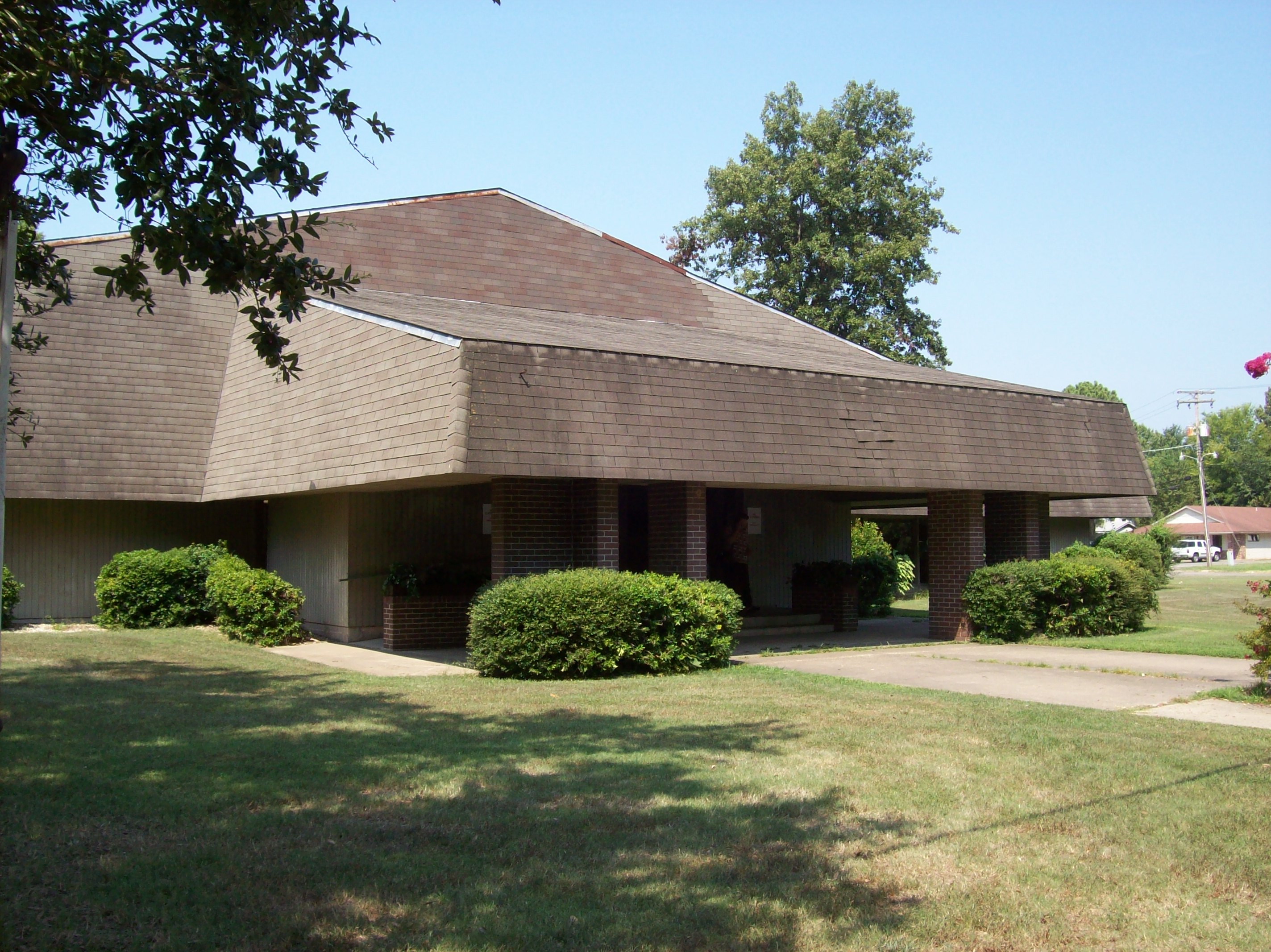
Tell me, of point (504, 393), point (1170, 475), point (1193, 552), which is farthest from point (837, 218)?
point (1170, 475)

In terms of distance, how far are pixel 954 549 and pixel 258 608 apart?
36.4 feet

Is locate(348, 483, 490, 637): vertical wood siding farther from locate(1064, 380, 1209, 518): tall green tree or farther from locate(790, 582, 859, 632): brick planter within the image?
locate(1064, 380, 1209, 518): tall green tree

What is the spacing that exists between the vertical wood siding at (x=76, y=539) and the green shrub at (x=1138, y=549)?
2401cm

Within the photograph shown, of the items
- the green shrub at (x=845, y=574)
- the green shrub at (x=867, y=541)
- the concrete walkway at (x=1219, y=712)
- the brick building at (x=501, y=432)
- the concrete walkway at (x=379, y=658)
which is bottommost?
the concrete walkway at (x=1219, y=712)

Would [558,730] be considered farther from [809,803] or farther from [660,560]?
[660,560]

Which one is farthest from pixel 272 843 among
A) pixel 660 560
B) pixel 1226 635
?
pixel 1226 635

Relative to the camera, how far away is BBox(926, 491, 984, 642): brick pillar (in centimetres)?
1850

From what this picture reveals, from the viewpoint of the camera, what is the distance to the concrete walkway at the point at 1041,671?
11.9 metres

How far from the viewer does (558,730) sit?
9523mm

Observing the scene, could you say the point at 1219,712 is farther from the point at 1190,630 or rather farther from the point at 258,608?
the point at 258,608

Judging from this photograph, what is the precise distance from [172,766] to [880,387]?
38.3ft

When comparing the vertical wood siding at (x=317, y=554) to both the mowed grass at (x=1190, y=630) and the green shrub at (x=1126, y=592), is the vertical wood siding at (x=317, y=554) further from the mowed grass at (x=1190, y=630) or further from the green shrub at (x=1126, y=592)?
the green shrub at (x=1126, y=592)

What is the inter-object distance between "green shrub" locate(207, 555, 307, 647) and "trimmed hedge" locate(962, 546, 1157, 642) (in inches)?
424

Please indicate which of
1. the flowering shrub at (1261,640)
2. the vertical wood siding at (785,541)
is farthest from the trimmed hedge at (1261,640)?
the vertical wood siding at (785,541)
